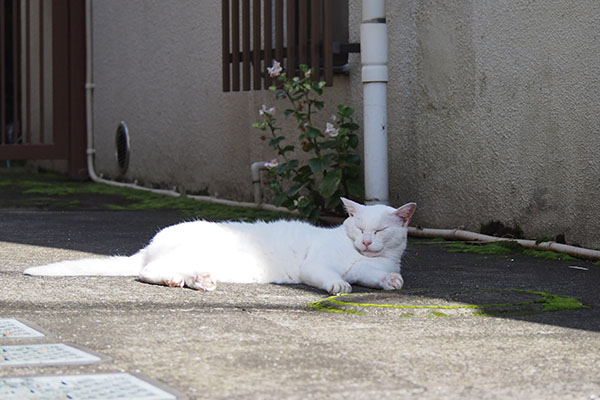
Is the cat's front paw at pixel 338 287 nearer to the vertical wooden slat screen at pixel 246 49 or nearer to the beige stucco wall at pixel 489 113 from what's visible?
the beige stucco wall at pixel 489 113

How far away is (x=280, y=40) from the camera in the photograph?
6094 millimetres

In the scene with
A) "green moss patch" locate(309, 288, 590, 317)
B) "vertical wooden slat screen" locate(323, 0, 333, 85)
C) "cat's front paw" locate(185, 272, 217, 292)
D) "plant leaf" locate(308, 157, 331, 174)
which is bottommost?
"green moss patch" locate(309, 288, 590, 317)

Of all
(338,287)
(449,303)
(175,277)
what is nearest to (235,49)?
(175,277)

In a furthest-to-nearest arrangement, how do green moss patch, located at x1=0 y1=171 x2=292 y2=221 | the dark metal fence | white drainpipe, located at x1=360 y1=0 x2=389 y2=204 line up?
1. green moss patch, located at x1=0 y1=171 x2=292 y2=221
2. the dark metal fence
3. white drainpipe, located at x1=360 y1=0 x2=389 y2=204

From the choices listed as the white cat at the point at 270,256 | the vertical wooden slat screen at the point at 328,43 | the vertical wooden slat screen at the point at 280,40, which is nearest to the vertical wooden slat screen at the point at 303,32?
the vertical wooden slat screen at the point at 280,40

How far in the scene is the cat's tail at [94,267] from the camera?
3.48m

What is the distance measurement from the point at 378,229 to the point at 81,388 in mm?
1917

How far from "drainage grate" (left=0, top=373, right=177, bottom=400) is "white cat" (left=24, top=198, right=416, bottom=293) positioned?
4.70ft

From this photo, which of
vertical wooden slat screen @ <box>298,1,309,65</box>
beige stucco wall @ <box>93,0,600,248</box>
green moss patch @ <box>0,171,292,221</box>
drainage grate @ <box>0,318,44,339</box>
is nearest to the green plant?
vertical wooden slat screen @ <box>298,1,309,65</box>

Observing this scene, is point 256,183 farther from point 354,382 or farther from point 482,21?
point 354,382

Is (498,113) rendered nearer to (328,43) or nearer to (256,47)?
(328,43)

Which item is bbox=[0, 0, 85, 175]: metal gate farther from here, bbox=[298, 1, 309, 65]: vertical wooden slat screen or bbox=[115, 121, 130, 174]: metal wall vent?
bbox=[298, 1, 309, 65]: vertical wooden slat screen

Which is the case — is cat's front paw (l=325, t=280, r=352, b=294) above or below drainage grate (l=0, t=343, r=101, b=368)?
below

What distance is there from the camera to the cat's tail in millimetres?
3484
